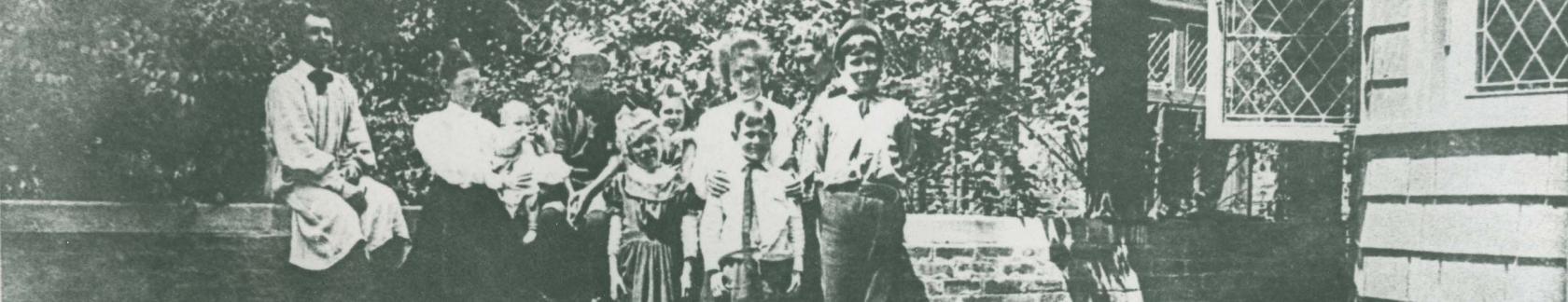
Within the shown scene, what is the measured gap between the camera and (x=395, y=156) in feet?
15.8

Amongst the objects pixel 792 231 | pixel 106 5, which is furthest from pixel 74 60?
pixel 792 231

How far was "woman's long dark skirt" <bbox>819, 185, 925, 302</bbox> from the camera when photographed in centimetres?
539

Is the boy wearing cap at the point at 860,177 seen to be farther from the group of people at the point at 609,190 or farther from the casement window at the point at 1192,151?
the casement window at the point at 1192,151

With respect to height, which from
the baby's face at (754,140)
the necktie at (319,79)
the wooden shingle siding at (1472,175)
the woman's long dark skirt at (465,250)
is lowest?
the woman's long dark skirt at (465,250)

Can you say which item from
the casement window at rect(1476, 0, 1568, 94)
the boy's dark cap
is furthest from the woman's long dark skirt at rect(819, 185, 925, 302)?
the casement window at rect(1476, 0, 1568, 94)

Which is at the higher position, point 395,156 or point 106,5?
point 106,5

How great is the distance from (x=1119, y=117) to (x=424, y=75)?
11.1 feet

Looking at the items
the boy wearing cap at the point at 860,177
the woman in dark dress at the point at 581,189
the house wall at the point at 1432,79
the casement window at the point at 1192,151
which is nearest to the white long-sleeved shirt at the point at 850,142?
the boy wearing cap at the point at 860,177

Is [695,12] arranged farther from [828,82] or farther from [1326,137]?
[1326,137]

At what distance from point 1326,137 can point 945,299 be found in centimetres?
226

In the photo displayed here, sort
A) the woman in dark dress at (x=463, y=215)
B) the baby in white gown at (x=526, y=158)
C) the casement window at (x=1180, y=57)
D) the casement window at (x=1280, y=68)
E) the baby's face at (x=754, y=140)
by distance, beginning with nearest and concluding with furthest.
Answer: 1. the woman in dark dress at (x=463, y=215)
2. the baby in white gown at (x=526, y=158)
3. the baby's face at (x=754, y=140)
4. the casement window at (x=1280, y=68)
5. the casement window at (x=1180, y=57)

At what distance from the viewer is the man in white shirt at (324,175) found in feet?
15.1

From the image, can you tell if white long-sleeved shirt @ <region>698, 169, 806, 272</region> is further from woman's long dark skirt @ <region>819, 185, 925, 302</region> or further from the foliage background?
the foliage background

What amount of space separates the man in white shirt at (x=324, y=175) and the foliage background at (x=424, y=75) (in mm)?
65
